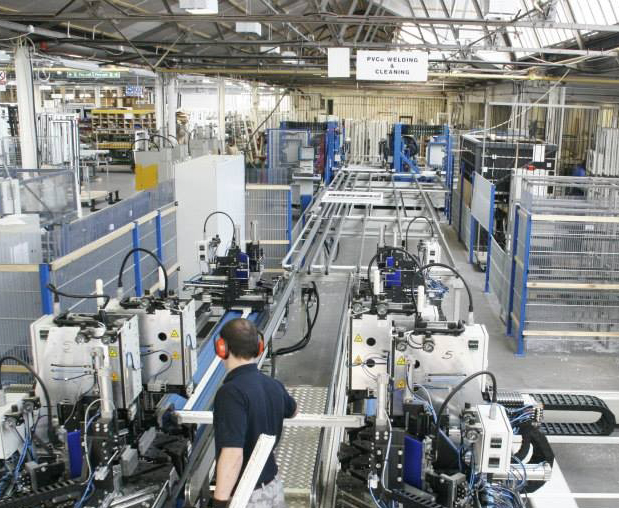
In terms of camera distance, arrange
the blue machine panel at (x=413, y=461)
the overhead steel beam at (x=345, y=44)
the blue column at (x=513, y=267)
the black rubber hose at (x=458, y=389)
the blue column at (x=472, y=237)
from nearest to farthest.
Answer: the black rubber hose at (x=458, y=389) → the blue machine panel at (x=413, y=461) → the blue column at (x=513, y=267) → the overhead steel beam at (x=345, y=44) → the blue column at (x=472, y=237)

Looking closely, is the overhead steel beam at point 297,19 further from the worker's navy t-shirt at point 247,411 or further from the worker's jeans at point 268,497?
the worker's jeans at point 268,497

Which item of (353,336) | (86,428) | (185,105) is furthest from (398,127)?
(185,105)

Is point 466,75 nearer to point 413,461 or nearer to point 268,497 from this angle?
point 413,461

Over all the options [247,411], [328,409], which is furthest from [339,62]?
[247,411]

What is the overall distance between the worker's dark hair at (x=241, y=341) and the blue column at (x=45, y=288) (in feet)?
9.78

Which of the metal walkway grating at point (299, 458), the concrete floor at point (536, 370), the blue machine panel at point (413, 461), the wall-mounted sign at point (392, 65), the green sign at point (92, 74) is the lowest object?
A: the concrete floor at point (536, 370)

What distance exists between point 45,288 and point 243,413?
10.5ft

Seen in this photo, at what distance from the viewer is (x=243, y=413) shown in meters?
2.69

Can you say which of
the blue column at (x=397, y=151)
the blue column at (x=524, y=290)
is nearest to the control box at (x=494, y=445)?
the blue column at (x=524, y=290)

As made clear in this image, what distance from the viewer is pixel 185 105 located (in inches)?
1320

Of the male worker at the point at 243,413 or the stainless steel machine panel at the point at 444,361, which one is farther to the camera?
the stainless steel machine panel at the point at 444,361

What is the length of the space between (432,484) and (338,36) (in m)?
9.19

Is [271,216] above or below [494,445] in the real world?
above

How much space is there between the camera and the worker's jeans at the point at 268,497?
289 cm
